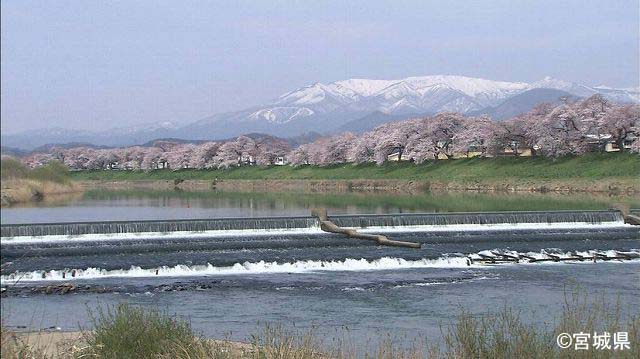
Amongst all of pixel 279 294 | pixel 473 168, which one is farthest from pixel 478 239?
pixel 473 168

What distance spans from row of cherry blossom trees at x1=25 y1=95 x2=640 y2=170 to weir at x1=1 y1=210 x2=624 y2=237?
1126 centimetres

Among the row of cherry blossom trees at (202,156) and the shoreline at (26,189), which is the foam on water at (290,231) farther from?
the row of cherry blossom trees at (202,156)

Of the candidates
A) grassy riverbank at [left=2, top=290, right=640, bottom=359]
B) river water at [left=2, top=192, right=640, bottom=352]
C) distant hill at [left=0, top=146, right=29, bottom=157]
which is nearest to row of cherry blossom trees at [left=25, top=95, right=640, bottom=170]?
river water at [left=2, top=192, right=640, bottom=352]

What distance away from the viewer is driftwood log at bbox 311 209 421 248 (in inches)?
907

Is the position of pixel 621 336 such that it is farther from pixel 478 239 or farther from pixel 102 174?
Result: pixel 102 174

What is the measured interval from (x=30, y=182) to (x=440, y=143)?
241 ft

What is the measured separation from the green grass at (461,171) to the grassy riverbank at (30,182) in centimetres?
3085

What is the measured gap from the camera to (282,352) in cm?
614

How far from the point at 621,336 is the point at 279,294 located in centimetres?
1058

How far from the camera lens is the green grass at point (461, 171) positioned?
52062 mm

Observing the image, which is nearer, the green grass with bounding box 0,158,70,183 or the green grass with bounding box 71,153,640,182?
the green grass with bounding box 0,158,70,183

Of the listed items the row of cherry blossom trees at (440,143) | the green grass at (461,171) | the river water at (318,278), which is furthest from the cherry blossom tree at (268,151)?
the river water at (318,278)

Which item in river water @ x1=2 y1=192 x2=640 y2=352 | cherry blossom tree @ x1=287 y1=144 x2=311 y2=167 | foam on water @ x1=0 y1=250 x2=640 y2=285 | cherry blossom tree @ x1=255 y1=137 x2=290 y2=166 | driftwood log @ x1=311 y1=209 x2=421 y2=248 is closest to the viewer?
river water @ x1=2 y1=192 x2=640 y2=352

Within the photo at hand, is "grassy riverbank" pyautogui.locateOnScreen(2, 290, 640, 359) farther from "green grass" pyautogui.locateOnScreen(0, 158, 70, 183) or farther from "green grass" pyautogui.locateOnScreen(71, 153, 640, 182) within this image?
"green grass" pyautogui.locateOnScreen(71, 153, 640, 182)
